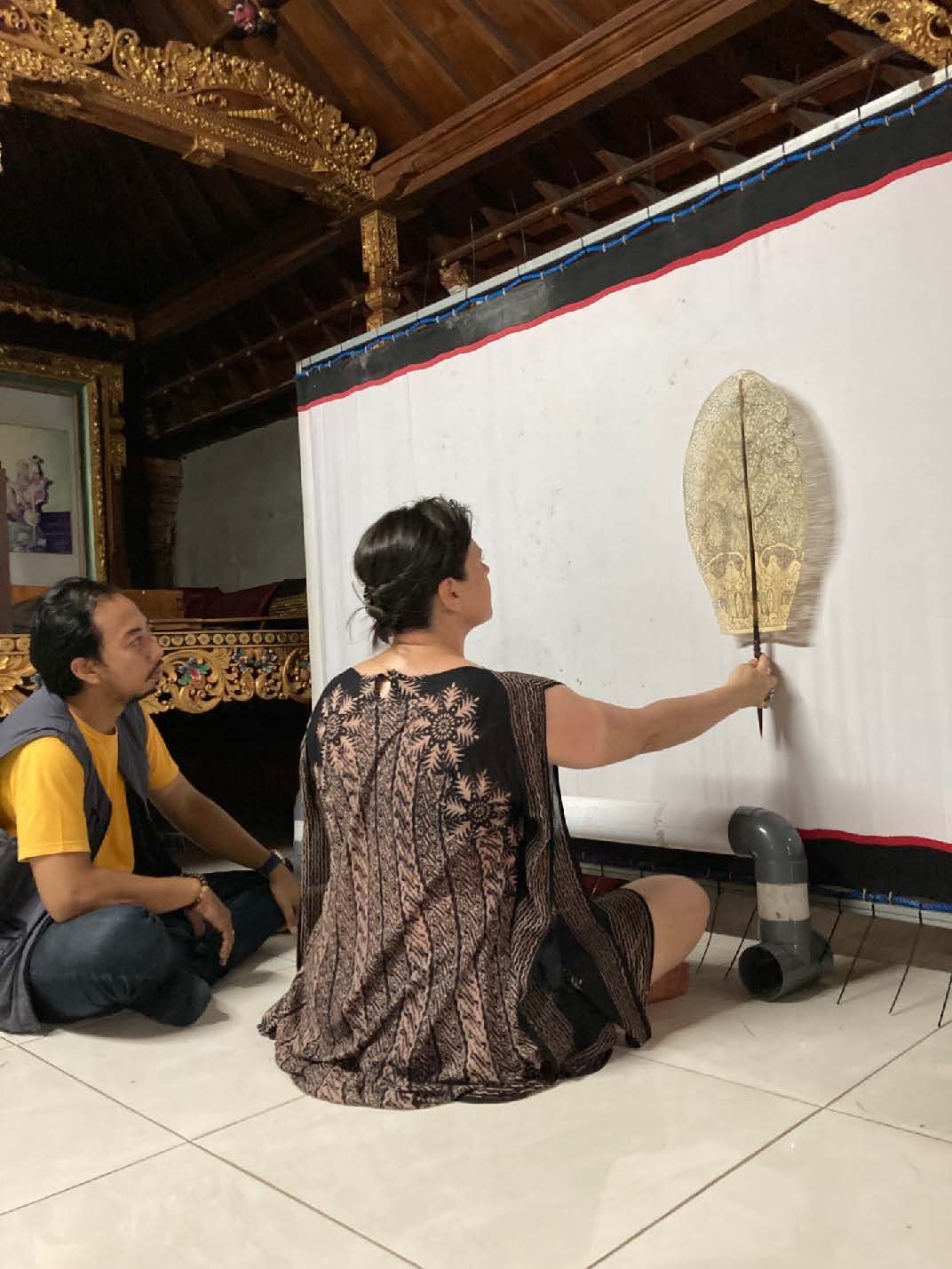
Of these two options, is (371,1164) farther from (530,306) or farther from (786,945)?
(530,306)

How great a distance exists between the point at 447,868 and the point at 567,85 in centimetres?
244

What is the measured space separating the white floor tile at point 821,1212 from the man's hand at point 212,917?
1188 mm

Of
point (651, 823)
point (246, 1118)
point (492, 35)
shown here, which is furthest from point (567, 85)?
point (246, 1118)

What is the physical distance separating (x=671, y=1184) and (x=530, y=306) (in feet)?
5.98

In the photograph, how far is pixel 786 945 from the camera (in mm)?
1938

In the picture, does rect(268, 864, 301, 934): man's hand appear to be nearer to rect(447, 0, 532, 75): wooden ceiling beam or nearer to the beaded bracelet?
the beaded bracelet

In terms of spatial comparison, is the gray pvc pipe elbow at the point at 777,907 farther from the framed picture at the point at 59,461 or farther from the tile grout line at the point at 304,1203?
the framed picture at the point at 59,461

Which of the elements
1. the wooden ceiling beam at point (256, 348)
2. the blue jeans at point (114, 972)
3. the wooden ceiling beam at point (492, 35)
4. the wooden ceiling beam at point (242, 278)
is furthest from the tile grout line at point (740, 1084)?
the wooden ceiling beam at point (256, 348)

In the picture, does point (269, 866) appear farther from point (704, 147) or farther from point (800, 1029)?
point (704, 147)

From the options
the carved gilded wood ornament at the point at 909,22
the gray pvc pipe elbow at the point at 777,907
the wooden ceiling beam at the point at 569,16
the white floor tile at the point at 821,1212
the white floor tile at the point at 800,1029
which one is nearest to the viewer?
the white floor tile at the point at 821,1212

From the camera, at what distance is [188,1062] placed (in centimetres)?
183

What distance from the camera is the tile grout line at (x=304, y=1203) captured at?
3.90 ft

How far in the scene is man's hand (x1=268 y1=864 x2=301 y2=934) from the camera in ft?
8.08

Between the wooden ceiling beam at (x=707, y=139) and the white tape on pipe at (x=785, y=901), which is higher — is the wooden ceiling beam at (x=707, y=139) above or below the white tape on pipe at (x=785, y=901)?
above
